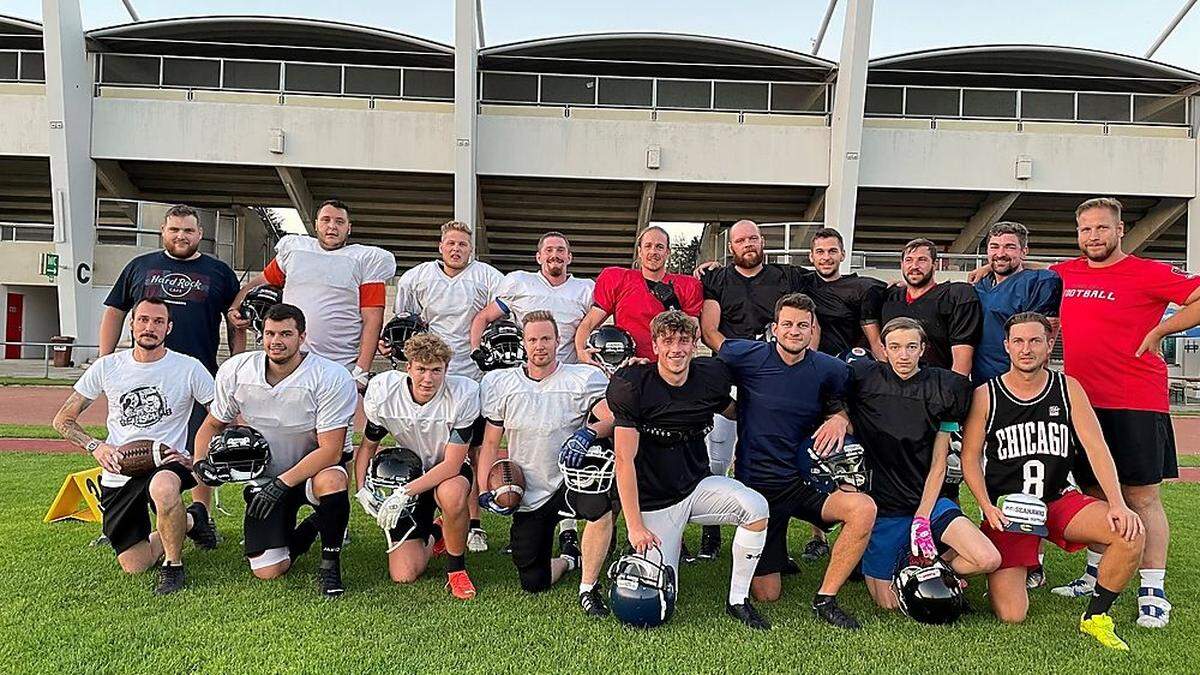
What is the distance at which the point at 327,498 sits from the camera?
4441 millimetres

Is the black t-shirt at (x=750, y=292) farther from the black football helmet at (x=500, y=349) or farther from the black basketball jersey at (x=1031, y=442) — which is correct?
the black basketball jersey at (x=1031, y=442)

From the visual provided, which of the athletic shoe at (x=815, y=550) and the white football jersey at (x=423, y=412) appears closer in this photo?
the white football jersey at (x=423, y=412)

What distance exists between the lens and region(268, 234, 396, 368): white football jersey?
5504mm

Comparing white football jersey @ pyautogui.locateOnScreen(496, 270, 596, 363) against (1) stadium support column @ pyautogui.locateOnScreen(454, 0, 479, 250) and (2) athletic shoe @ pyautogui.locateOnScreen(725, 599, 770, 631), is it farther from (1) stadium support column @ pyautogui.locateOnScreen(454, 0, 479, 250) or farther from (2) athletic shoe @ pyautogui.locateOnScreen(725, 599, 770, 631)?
(1) stadium support column @ pyautogui.locateOnScreen(454, 0, 479, 250)

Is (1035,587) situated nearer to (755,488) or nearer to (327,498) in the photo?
(755,488)

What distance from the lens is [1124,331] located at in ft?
14.5

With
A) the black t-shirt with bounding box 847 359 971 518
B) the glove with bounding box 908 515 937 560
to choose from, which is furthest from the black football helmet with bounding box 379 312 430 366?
the glove with bounding box 908 515 937 560

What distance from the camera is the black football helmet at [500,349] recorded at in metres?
5.25

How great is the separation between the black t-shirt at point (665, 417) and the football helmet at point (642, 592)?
337 millimetres

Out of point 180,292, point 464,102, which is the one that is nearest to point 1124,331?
point 180,292

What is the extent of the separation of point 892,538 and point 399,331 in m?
3.46

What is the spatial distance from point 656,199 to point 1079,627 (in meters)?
19.9

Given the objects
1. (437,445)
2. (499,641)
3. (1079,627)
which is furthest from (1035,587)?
(437,445)

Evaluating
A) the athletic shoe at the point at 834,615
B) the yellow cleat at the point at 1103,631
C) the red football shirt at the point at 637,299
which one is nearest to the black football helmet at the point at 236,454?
the red football shirt at the point at 637,299
